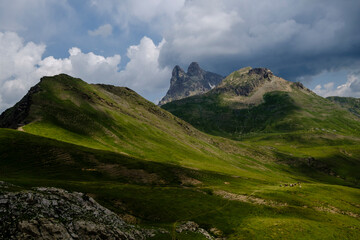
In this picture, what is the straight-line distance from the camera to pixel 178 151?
598 feet

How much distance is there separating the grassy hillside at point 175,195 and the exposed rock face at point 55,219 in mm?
12264

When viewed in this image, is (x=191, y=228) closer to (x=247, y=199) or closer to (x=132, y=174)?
(x=247, y=199)

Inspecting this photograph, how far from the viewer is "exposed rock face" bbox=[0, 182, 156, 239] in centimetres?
2536

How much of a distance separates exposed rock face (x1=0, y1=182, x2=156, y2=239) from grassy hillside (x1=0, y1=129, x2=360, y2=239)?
40.2 feet

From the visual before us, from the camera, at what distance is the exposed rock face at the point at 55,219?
2536cm

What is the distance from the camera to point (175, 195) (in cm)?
7319

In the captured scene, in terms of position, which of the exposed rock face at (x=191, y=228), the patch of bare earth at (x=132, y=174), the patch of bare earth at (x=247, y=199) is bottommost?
the exposed rock face at (x=191, y=228)

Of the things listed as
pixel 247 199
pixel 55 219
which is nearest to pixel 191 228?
pixel 55 219

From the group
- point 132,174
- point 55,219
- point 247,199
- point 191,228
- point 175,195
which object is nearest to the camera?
point 55,219

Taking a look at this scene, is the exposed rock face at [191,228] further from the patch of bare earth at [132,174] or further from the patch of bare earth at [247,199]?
the patch of bare earth at [132,174]

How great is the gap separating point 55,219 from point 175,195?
47171 mm

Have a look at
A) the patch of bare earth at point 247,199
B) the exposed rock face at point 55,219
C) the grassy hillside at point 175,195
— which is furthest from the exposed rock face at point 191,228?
the patch of bare earth at point 247,199

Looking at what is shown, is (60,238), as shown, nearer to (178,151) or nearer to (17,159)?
(17,159)

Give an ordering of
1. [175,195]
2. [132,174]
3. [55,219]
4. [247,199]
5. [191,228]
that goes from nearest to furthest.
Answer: [55,219] → [191,228] → [175,195] → [247,199] → [132,174]
